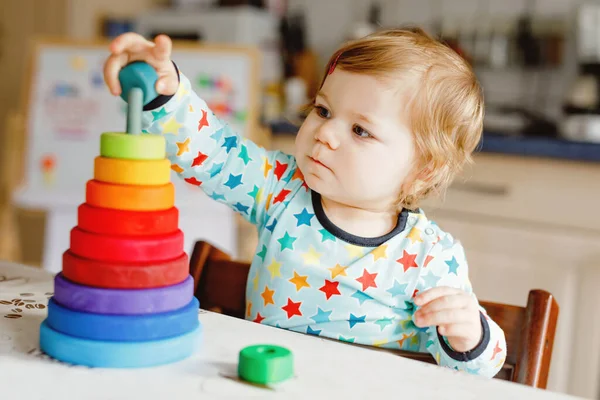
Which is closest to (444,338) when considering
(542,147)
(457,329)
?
(457,329)

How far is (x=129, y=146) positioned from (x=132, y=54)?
0.17 m

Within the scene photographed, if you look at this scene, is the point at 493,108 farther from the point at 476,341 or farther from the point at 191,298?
the point at 191,298

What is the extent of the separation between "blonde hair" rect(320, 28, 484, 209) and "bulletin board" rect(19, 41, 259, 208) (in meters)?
1.50

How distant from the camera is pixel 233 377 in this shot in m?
0.58

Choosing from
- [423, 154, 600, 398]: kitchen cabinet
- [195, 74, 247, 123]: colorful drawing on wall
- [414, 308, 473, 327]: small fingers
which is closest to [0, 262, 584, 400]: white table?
[414, 308, 473, 327]: small fingers

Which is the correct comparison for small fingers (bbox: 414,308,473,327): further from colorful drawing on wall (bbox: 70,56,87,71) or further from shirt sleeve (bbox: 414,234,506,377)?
colorful drawing on wall (bbox: 70,56,87,71)

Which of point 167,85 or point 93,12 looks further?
point 93,12

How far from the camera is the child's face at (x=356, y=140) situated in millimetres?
876

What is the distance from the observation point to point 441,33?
263 centimetres

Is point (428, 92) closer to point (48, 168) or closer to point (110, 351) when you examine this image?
point (110, 351)

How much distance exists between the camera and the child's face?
88 cm

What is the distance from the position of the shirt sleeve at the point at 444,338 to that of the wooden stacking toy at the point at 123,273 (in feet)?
1.07

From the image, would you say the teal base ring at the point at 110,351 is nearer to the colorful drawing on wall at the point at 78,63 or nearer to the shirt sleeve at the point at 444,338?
the shirt sleeve at the point at 444,338

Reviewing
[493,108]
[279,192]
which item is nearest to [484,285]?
[493,108]
